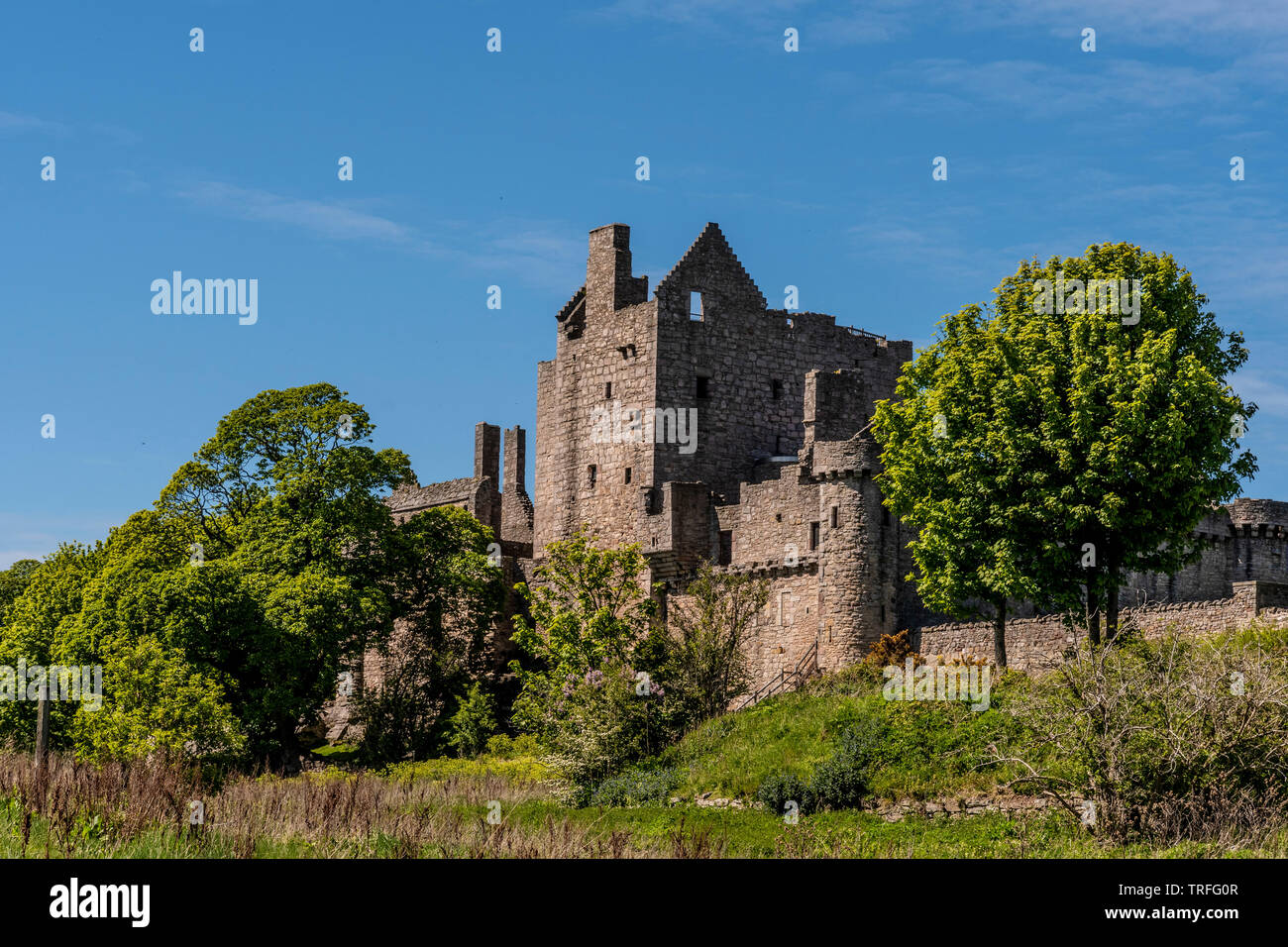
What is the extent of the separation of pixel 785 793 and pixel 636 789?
5360mm

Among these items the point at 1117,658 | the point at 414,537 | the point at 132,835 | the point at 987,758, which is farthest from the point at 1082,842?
the point at 414,537

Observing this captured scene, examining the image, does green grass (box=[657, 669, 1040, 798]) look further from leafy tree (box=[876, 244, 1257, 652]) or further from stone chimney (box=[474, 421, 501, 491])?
stone chimney (box=[474, 421, 501, 491])

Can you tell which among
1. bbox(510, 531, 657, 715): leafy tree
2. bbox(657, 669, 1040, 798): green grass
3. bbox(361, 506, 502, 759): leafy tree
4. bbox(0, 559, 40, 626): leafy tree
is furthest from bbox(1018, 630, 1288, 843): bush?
bbox(0, 559, 40, 626): leafy tree

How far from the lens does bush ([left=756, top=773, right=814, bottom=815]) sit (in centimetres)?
3619

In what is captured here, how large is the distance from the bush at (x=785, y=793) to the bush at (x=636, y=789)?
3450mm

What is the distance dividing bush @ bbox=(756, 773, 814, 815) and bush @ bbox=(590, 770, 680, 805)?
3.45 m

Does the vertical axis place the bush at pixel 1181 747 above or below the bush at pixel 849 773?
above

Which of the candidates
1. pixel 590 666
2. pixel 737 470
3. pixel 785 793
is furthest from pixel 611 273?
pixel 785 793

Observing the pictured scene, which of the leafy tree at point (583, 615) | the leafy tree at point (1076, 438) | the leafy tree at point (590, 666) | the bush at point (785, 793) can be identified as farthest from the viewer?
the leafy tree at point (583, 615)

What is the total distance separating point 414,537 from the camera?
2260 inches

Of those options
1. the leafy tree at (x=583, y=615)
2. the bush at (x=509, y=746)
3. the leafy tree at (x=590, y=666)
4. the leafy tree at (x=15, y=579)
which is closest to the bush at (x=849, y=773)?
the leafy tree at (x=590, y=666)

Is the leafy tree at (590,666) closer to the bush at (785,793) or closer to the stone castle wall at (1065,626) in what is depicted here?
the bush at (785,793)

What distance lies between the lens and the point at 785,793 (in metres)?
36.6

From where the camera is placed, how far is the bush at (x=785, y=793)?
36.2 m
